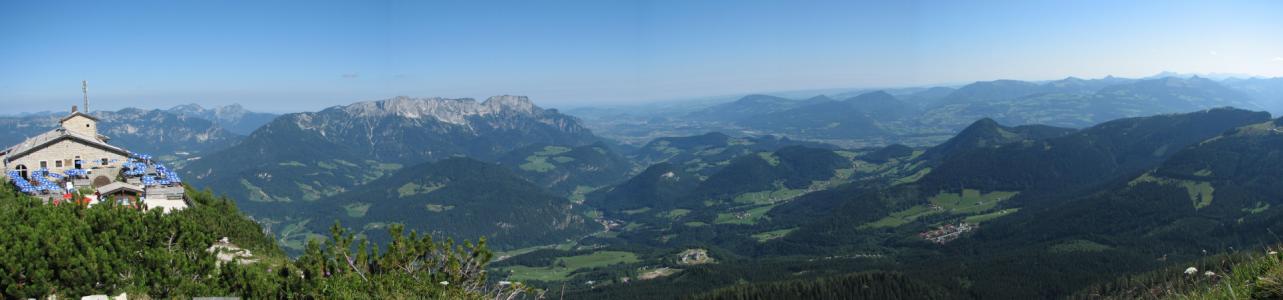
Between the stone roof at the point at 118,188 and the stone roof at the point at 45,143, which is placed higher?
the stone roof at the point at 45,143

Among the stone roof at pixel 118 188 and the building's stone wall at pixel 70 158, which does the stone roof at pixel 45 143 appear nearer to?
the building's stone wall at pixel 70 158

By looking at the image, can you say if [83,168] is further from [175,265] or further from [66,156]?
[175,265]

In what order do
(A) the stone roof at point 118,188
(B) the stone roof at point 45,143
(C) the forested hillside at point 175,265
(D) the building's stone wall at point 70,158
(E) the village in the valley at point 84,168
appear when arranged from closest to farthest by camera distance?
(C) the forested hillside at point 175,265 < (A) the stone roof at point 118,188 < (E) the village in the valley at point 84,168 < (B) the stone roof at point 45,143 < (D) the building's stone wall at point 70,158

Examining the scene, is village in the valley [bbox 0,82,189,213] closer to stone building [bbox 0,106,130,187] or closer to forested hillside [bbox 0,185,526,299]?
stone building [bbox 0,106,130,187]

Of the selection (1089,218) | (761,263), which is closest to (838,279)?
(761,263)

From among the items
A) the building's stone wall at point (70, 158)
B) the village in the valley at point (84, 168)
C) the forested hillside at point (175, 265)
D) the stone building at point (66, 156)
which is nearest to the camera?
the forested hillside at point (175, 265)

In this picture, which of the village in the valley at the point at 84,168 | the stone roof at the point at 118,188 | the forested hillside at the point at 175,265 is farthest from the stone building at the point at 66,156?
the forested hillside at the point at 175,265

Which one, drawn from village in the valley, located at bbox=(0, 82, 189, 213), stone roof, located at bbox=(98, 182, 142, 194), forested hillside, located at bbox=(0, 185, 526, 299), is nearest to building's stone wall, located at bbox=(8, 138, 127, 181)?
village in the valley, located at bbox=(0, 82, 189, 213)

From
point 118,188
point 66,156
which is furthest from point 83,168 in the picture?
point 118,188
